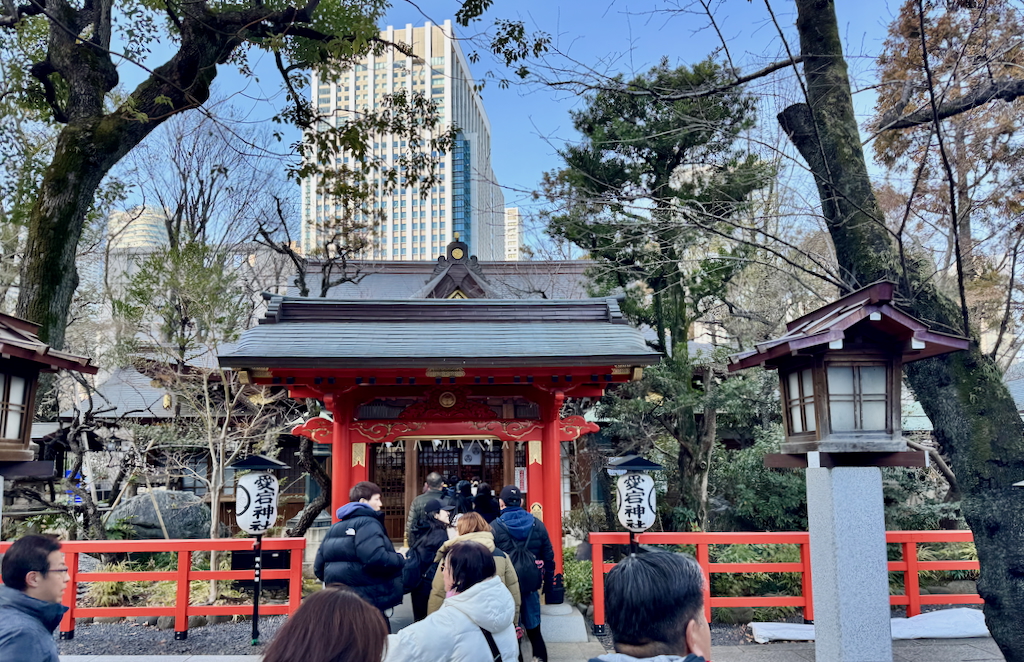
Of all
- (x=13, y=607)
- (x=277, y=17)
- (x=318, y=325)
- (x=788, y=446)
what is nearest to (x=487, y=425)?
(x=318, y=325)

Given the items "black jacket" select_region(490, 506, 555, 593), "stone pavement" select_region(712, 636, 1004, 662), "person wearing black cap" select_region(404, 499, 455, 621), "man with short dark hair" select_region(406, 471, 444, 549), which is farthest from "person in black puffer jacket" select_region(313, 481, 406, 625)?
"stone pavement" select_region(712, 636, 1004, 662)

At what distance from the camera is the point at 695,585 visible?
1900 mm

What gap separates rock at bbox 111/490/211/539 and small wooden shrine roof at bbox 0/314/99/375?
9.04 meters

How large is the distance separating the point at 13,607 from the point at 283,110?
21.2ft

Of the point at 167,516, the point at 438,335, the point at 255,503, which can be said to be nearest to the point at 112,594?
the point at 255,503

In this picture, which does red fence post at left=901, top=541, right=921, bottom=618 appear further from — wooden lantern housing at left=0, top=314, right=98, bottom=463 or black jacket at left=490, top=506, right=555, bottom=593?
wooden lantern housing at left=0, top=314, right=98, bottom=463

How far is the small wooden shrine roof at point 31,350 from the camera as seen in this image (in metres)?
4.56

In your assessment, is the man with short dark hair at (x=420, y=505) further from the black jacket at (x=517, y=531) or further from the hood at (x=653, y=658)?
the hood at (x=653, y=658)

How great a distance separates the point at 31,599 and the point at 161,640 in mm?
5790

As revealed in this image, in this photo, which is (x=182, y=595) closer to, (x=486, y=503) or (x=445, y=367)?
(x=486, y=503)

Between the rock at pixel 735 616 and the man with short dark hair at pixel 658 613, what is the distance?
722 centimetres

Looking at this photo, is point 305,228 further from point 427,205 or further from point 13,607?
point 13,607

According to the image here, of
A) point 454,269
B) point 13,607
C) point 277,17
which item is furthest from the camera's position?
point 454,269

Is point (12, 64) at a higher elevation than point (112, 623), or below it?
higher
